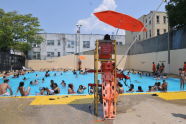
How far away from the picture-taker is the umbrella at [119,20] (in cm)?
516

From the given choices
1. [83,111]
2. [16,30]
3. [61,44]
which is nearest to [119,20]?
[83,111]

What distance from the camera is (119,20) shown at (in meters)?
5.36

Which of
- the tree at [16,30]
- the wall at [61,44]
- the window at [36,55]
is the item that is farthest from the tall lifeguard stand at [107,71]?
the window at [36,55]

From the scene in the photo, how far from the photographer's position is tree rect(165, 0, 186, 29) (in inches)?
779

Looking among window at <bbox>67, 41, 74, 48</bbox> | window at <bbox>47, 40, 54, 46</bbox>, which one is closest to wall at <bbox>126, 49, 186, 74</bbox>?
window at <bbox>67, 41, 74, 48</bbox>

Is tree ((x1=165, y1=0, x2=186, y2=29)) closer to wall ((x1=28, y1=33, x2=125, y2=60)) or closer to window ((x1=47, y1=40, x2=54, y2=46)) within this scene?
wall ((x1=28, y1=33, x2=125, y2=60))

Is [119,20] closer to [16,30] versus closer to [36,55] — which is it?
[16,30]

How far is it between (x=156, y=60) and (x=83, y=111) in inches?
926

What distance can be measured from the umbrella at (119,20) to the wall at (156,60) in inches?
689

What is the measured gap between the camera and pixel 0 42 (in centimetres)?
3112

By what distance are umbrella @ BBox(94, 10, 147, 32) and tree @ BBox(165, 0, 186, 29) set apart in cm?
1730

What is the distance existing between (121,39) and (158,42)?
78.5 feet

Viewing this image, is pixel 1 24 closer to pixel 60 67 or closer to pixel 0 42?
pixel 0 42

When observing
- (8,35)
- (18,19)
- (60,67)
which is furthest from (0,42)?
(60,67)
